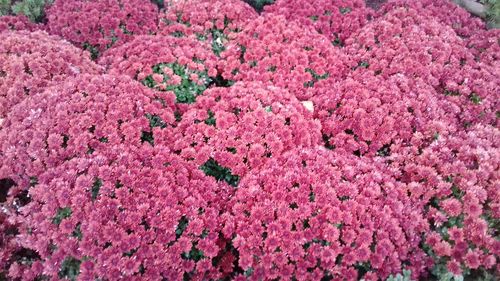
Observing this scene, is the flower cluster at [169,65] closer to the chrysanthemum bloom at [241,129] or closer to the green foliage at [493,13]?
the chrysanthemum bloom at [241,129]

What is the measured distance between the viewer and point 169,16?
6238 millimetres

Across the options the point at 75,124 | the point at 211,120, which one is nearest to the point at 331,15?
the point at 211,120

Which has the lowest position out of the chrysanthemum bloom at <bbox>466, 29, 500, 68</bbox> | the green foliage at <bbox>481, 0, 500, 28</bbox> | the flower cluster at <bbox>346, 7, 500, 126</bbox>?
the flower cluster at <bbox>346, 7, 500, 126</bbox>

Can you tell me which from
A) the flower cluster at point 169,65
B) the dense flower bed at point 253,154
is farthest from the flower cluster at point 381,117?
the flower cluster at point 169,65

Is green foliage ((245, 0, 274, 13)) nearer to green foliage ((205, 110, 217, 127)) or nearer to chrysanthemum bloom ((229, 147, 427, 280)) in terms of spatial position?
green foliage ((205, 110, 217, 127))

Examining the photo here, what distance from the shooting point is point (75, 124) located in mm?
3990

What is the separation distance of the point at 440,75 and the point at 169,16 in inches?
157

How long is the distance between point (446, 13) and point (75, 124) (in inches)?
223

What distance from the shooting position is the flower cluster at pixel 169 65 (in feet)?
16.1

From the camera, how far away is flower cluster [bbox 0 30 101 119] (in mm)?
4668

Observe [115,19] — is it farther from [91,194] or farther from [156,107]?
[91,194]

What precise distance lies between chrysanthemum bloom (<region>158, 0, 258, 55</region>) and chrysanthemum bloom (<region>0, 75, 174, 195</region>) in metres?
1.87

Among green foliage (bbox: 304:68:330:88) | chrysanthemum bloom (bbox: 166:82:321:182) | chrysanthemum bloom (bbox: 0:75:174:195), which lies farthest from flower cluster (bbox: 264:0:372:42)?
chrysanthemum bloom (bbox: 0:75:174:195)

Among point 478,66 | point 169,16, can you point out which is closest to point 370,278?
point 478,66
